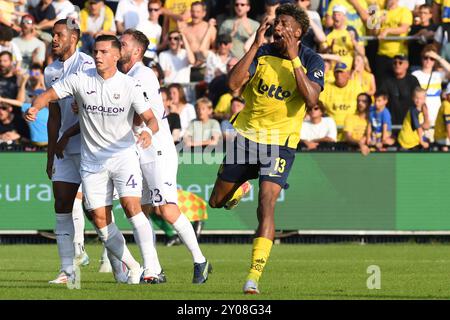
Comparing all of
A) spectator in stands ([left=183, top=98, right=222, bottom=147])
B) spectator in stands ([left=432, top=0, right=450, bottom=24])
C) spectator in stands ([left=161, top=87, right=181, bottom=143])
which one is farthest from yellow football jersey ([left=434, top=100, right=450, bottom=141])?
spectator in stands ([left=161, top=87, right=181, bottom=143])

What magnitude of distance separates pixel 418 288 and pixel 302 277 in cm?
199

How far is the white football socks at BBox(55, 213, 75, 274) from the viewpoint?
12.7m

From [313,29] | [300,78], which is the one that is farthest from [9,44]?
[300,78]

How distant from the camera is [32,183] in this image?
21.2 m

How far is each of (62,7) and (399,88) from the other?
7410 millimetres

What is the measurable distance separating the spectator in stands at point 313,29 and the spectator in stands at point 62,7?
488 cm

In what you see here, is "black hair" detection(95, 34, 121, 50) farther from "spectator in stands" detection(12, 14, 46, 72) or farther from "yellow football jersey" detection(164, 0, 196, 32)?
"yellow football jersey" detection(164, 0, 196, 32)

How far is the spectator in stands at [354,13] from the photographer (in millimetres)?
23958

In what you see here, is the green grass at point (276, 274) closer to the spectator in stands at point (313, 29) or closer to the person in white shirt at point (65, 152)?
the person in white shirt at point (65, 152)

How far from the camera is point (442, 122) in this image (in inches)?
863

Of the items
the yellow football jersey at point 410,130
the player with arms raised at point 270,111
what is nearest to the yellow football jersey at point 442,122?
the yellow football jersey at point 410,130

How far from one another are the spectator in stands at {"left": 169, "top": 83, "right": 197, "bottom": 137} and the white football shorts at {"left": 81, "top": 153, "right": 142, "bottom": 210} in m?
9.75

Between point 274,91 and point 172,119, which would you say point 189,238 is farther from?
point 172,119
